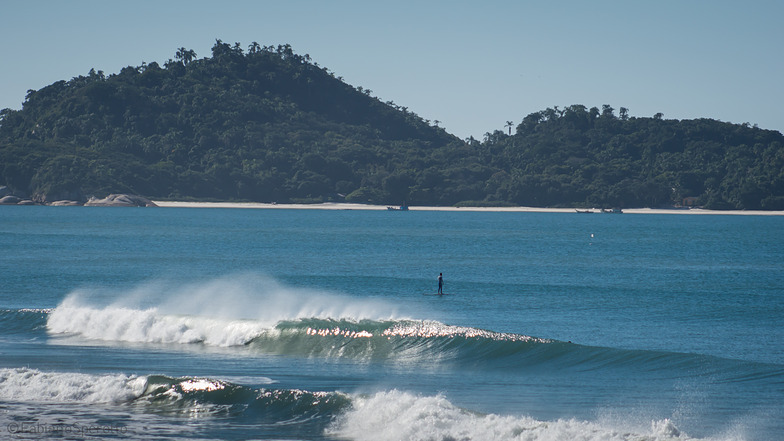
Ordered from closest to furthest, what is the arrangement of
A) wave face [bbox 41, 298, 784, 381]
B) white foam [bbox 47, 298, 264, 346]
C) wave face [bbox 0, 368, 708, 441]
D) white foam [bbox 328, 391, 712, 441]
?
white foam [bbox 328, 391, 712, 441] → wave face [bbox 0, 368, 708, 441] → wave face [bbox 41, 298, 784, 381] → white foam [bbox 47, 298, 264, 346]

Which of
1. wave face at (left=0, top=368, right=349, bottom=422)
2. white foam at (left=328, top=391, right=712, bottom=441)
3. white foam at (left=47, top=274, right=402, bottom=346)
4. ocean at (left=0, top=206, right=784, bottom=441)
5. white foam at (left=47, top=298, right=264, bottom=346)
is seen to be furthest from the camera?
white foam at (left=47, top=274, right=402, bottom=346)

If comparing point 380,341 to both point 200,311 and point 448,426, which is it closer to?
point 448,426

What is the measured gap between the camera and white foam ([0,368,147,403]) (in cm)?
2344

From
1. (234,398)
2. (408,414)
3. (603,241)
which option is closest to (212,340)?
(234,398)

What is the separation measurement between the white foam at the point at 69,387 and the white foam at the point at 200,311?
8.44 m

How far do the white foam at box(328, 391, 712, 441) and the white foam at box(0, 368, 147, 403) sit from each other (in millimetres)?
6336

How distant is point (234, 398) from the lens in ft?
76.2

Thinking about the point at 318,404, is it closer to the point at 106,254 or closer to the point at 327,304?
the point at 327,304

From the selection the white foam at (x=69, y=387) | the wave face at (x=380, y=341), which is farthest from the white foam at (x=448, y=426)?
the wave face at (x=380, y=341)

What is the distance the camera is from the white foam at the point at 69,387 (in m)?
23.4

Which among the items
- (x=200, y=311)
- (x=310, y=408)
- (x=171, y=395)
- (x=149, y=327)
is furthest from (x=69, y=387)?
(x=200, y=311)

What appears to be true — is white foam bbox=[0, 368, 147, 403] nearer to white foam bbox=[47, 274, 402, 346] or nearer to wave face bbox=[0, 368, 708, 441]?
wave face bbox=[0, 368, 708, 441]

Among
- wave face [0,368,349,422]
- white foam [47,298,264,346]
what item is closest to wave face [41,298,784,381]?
white foam [47,298,264,346]

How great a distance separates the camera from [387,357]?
30500mm
